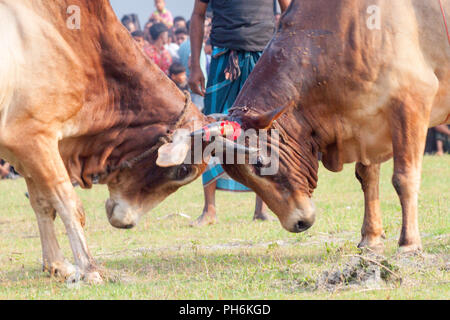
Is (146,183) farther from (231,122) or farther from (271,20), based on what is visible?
(271,20)

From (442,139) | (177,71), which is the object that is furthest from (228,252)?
(442,139)

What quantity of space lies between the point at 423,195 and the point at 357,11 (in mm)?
3239

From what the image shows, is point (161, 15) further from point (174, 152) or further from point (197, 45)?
point (174, 152)

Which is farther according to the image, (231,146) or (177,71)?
(177,71)

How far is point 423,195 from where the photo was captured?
7918 mm

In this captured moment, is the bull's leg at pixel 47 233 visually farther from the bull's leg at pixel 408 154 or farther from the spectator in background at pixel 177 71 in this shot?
the spectator in background at pixel 177 71

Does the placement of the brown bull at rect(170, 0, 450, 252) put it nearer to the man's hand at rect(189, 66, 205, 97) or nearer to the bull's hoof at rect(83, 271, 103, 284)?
the bull's hoof at rect(83, 271, 103, 284)

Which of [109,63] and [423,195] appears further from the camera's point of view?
[423,195]

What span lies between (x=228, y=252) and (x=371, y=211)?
1052 millimetres

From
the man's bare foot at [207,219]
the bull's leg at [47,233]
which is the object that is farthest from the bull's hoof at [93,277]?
the man's bare foot at [207,219]

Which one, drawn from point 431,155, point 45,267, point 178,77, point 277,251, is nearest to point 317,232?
point 277,251

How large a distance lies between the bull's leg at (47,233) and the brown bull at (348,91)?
117 cm

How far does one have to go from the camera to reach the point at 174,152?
468 centimetres

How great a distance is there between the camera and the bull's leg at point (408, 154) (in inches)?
198
